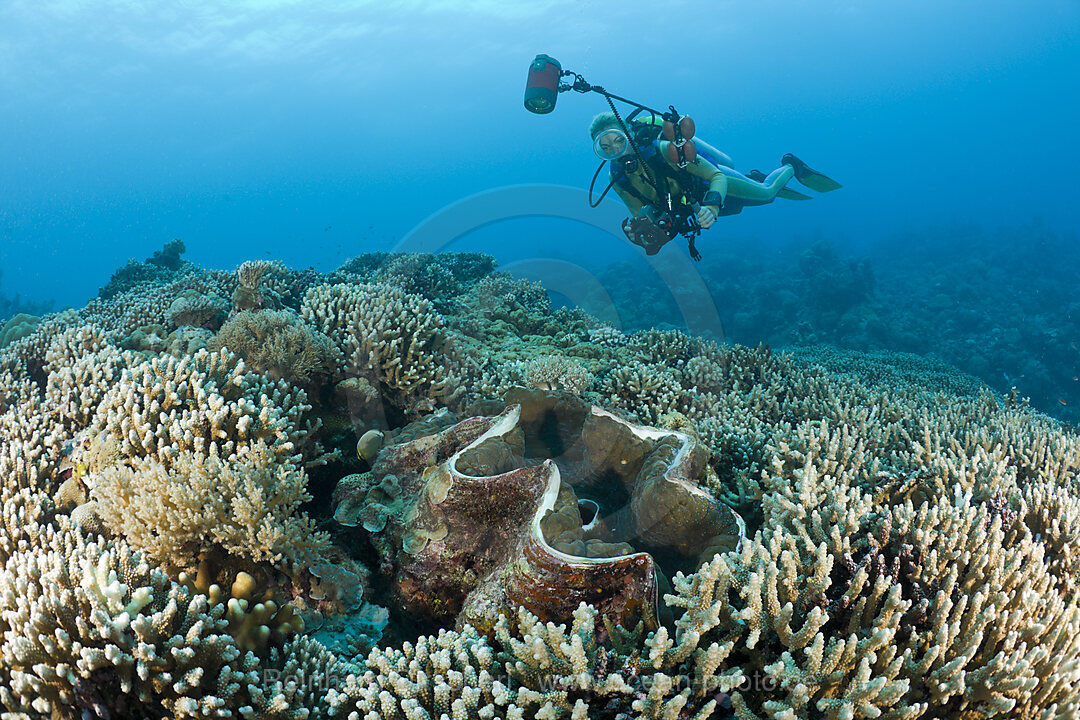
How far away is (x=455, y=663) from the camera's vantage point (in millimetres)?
2033

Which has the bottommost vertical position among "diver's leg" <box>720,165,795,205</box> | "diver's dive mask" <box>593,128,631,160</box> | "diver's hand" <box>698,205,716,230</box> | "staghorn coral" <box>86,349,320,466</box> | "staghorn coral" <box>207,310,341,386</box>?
"staghorn coral" <box>86,349,320,466</box>

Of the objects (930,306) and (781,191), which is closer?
(781,191)

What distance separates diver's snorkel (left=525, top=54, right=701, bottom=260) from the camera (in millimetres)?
7168

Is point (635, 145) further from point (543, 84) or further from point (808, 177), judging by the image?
point (808, 177)

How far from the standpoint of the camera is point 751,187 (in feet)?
31.4

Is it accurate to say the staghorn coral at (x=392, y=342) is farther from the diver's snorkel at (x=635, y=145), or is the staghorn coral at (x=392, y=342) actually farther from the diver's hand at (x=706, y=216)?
the diver's hand at (x=706, y=216)

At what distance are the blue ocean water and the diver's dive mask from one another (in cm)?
141

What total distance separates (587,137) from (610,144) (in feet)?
343

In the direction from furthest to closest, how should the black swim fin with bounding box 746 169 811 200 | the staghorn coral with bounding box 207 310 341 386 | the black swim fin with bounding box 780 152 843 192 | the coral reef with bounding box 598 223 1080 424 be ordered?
the coral reef with bounding box 598 223 1080 424 → the black swim fin with bounding box 780 152 843 192 → the black swim fin with bounding box 746 169 811 200 → the staghorn coral with bounding box 207 310 341 386

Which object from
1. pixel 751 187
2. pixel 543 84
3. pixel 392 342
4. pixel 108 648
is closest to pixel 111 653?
pixel 108 648

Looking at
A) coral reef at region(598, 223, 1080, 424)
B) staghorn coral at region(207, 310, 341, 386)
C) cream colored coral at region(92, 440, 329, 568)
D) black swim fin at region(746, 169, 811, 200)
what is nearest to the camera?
cream colored coral at region(92, 440, 329, 568)

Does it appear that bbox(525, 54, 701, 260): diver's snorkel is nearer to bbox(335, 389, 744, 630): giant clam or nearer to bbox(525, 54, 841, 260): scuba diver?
bbox(525, 54, 841, 260): scuba diver

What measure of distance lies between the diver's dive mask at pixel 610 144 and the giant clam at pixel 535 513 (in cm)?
506

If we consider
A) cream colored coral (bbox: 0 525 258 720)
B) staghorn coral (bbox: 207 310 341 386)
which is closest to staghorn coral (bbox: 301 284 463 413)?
staghorn coral (bbox: 207 310 341 386)
